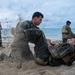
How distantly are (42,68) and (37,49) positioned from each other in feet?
1.39

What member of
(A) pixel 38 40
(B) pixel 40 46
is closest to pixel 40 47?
(B) pixel 40 46

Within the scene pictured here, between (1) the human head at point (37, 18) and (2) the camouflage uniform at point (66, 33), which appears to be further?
(2) the camouflage uniform at point (66, 33)

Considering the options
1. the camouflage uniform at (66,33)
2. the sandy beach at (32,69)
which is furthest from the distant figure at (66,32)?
the sandy beach at (32,69)

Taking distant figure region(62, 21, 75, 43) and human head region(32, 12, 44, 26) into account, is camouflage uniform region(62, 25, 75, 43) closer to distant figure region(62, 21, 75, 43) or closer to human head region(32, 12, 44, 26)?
distant figure region(62, 21, 75, 43)

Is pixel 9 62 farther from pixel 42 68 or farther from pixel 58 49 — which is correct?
pixel 58 49

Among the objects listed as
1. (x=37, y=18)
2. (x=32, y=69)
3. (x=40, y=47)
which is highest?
(x=37, y=18)

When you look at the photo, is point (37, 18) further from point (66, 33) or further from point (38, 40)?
point (66, 33)

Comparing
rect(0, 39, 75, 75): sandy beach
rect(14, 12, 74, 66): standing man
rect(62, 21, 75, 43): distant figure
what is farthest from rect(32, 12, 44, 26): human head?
rect(62, 21, 75, 43): distant figure

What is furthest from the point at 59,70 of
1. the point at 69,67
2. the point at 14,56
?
the point at 14,56

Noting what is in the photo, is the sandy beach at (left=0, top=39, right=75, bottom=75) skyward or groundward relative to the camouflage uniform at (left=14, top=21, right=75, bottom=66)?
groundward

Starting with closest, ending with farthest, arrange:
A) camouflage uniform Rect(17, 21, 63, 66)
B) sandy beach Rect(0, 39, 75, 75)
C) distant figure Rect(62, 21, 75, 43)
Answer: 1. sandy beach Rect(0, 39, 75, 75)
2. camouflage uniform Rect(17, 21, 63, 66)
3. distant figure Rect(62, 21, 75, 43)

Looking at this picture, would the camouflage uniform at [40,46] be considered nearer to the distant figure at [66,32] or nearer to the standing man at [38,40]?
the standing man at [38,40]

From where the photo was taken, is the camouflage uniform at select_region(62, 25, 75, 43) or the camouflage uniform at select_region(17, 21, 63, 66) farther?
the camouflage uniform at select_region(62, 25, 75, 43)

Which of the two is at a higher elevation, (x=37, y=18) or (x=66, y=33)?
(x=37, y=18)
